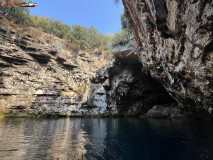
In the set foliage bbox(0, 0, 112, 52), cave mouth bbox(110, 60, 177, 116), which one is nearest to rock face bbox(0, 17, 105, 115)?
foliage bbox(0, 0, 112, 52)

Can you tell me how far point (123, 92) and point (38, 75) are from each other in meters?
17.8

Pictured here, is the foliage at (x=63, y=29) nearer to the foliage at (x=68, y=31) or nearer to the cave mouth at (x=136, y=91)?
the foliage at (x=68, y=31)

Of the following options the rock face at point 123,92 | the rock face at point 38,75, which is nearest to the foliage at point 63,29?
the rock face at point 38,75

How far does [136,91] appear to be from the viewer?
26109 millimetres

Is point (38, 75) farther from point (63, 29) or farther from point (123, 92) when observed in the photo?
point (123, 92)

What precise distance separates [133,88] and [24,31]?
25320mm

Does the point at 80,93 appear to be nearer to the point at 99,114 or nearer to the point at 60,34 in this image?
the point at 99,114

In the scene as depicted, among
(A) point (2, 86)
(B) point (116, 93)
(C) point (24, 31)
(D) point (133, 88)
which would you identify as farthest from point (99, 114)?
(C) point (24, 31)

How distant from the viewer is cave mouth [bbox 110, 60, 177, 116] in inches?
942

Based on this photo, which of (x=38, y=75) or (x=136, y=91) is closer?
(x=38, y=75)

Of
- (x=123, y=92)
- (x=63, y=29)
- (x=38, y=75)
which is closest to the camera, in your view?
(x=123, y=92)

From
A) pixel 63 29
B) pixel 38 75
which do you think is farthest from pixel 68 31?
pixel 38 75

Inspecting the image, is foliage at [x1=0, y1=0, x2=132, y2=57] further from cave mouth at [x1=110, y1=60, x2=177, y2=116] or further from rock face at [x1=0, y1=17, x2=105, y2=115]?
cave mouth at [x1=110, y1=60, x2=177, y2=116]

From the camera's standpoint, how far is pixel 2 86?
2214cm
